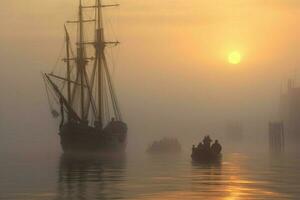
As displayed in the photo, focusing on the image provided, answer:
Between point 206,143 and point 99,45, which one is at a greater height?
point 99,45

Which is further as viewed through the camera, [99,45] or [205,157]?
[99,45]

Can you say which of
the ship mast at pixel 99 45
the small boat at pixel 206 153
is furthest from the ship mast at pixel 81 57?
the small boat at pixel 206 153

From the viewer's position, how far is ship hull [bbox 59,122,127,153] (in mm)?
141125

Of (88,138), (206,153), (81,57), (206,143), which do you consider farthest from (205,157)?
(81,57)

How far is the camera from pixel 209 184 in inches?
2388

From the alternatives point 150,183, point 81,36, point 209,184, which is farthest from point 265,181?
point 81,36

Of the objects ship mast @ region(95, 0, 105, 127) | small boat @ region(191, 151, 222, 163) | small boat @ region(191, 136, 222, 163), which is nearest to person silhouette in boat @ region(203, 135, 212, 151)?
small boat @ region(191, 136, 222, 163)

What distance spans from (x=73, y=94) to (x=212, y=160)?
37.8 metres

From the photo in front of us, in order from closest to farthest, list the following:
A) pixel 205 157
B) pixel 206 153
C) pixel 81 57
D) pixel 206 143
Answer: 1. pixel 205 157
2. pixel 206 153
3. pixel 206 143
4. pixel 81 57

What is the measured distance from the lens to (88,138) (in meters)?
143

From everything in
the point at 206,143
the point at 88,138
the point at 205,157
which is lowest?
the point at 205,157

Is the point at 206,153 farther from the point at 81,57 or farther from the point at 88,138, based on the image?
the point at 81,57

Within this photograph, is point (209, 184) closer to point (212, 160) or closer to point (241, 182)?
point (241, 182)

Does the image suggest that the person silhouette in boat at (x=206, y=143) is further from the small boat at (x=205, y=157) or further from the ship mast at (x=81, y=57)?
the ship mast at (x=81, y=57)
